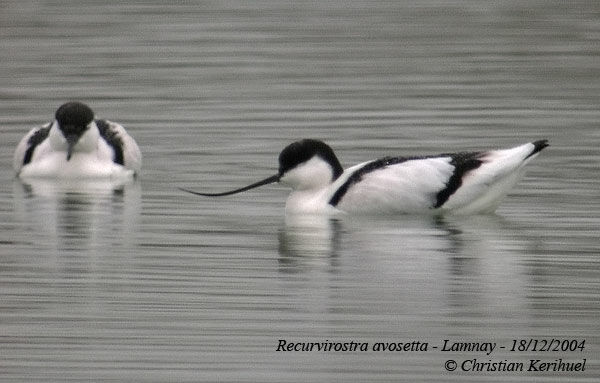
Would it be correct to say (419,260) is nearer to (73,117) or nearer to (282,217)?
(282,217)

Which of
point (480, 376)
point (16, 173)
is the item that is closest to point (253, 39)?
point (16, 173)

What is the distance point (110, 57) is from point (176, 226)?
1035cm

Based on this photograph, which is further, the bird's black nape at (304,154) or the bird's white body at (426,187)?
the bird's black nape at (304,154)

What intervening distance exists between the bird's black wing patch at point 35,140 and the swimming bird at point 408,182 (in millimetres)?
3000

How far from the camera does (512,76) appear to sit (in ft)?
74.9

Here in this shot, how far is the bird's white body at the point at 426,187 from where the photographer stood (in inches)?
585

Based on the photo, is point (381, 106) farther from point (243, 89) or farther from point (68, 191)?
point (68, 191)

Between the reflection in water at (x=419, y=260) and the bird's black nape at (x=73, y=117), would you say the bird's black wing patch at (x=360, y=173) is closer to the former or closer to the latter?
the reflection in water at (x=419, y=260)

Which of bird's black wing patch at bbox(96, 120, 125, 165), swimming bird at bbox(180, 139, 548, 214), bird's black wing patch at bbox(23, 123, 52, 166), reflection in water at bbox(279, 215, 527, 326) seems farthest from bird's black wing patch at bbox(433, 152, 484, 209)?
bird's black wing patch at bbox(23, 123, 52, 166)

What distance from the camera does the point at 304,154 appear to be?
49.8 ft

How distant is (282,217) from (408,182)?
0.92 metres

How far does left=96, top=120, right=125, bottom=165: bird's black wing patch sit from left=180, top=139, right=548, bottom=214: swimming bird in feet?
8.67

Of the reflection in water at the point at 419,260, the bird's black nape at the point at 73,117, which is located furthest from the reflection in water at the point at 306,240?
the bird's black nape at the point at 73,117

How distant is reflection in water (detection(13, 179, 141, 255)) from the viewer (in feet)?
46.8
